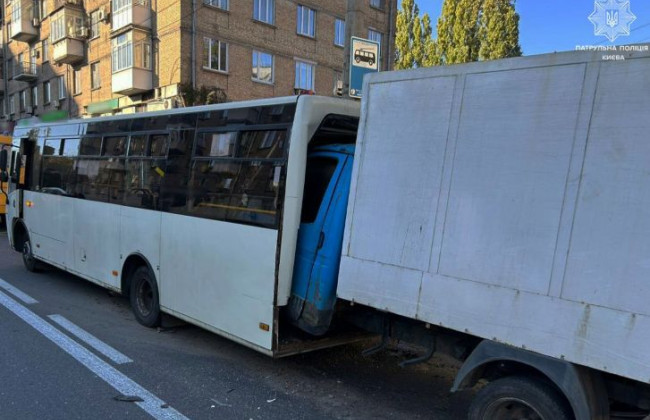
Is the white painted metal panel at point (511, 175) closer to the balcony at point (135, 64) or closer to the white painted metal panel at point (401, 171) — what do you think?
the white painted metal panel at point (401, 171)

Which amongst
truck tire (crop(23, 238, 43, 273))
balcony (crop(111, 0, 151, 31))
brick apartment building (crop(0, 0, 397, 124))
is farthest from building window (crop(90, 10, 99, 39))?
truck tire (crop(23, 238, 43, 273))

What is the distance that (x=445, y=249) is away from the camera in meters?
3.25

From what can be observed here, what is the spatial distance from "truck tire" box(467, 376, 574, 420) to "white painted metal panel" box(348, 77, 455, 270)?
0.89 meters

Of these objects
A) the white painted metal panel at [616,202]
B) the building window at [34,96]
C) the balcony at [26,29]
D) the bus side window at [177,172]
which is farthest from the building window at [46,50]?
the white painted metal panel at [616,202]

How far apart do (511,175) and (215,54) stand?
2073 cm

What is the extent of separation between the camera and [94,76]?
26828 millimetres

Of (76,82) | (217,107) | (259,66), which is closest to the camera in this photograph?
(217,107)

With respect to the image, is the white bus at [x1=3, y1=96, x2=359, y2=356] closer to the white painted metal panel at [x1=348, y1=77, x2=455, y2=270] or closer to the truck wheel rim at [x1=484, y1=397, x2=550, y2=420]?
the white painted metal panel at [x1=348, y1=77, x2=455, y2=270]

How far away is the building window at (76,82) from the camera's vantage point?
93.1ft

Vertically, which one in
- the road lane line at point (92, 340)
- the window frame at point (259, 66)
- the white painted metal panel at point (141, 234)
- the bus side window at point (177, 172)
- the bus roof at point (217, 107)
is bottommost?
the road lane line at point (92, 340)

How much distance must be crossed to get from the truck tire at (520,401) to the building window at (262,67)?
2203 cm

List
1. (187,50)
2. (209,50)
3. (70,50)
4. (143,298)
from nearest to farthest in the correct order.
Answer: (143,298)
(187,50)
(209,50)
(70,50)

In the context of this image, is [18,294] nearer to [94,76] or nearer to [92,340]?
[92,340]

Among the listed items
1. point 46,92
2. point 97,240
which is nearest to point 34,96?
point 46,92
